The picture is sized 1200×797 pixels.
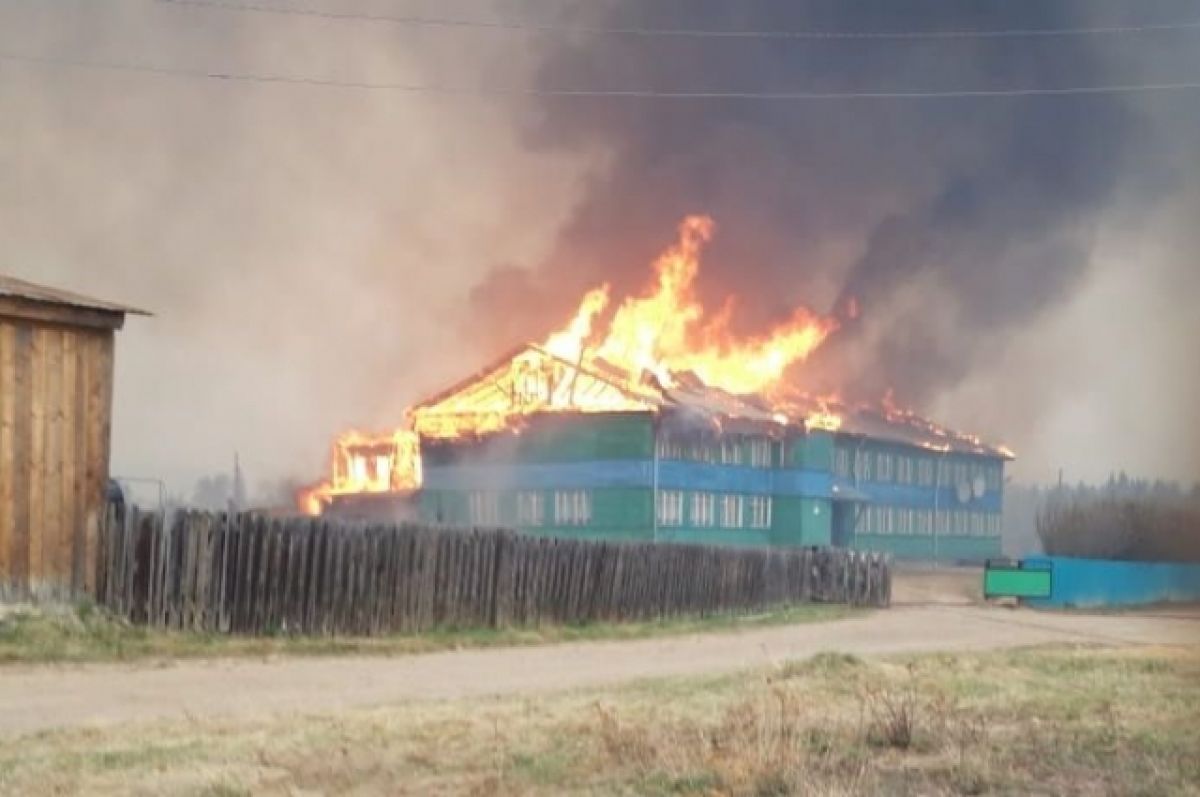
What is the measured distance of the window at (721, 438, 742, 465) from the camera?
159 feet

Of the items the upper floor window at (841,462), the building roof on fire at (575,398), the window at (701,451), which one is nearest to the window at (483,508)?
the building roof on fire at (575,398)

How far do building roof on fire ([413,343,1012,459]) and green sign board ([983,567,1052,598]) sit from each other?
35.7 feet

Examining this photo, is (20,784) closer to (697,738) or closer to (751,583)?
(697,738)

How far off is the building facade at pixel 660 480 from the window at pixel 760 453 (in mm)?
33

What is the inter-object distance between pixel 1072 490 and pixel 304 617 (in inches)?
1227

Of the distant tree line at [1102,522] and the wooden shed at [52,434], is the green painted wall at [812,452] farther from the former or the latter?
the wooden shed at [52,434]

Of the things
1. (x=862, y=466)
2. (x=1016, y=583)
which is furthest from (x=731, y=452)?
(x=1016, y=583)

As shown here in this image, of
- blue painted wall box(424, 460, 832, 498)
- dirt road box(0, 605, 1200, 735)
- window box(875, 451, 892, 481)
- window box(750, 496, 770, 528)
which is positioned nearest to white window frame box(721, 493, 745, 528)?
blue painted wall box(424, 460, 832, 498)

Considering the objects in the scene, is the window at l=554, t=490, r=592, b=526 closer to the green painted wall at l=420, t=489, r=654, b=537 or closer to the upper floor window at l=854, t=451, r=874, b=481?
the green painted wall at l=420, t=489, r=654, b=537

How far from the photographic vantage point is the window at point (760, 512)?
50.3 metres

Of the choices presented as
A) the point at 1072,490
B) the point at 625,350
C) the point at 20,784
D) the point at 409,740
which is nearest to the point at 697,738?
the point at 409,740

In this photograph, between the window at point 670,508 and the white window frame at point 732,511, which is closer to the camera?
the window at point 670,508

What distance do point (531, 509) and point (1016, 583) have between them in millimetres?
15044

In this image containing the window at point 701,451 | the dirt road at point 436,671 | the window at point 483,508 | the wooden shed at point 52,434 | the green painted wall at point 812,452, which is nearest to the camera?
the dirt road at point 436,671
